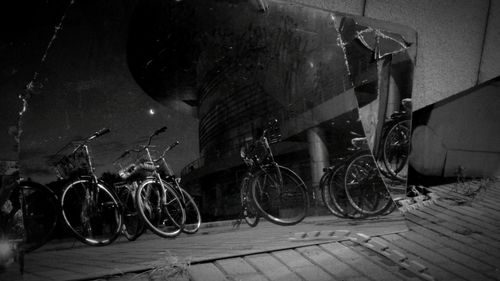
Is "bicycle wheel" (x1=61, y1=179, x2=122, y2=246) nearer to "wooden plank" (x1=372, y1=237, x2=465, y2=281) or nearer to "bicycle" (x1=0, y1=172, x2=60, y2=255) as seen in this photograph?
"bicycle" (x1=0, y1=172, x2=60, y2=255)

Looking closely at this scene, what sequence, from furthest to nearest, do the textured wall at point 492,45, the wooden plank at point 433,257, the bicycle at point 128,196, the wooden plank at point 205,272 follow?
the textured wall at point 492,45 < the wooden plank at point 433,257 < the wooden plank at point 205,272 < the bicycle at point 128,196

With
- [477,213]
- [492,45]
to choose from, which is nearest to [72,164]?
[477,213]

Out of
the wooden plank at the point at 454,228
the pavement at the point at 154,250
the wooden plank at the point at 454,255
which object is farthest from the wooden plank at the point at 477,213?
the pavement at the point at 154,250

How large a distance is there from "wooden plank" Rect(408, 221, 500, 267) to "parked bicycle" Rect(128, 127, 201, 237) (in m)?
1.86

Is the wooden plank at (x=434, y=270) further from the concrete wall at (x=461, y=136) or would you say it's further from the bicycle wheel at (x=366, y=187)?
the concrete wall at (x=461, y=136)

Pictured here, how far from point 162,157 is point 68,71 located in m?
0.58

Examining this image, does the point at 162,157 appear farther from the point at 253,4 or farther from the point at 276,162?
the point at 253,4

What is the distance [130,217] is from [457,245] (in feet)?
7.42

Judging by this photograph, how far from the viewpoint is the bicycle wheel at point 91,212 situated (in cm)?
151

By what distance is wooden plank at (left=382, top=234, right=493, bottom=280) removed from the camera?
1890 millimetres

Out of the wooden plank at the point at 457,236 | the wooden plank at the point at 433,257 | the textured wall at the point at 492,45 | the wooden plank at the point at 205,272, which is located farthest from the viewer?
the textured wall at the point at 492,45

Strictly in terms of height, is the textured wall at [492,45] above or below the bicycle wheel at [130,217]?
above

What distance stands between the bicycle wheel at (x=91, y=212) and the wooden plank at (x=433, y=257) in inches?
73.6

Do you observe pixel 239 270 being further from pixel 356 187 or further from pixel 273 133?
pixel 356 187
